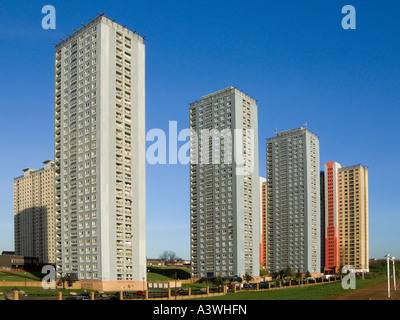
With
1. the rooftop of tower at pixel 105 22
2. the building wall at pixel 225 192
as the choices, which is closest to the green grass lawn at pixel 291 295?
the building wall at pixel 225 192

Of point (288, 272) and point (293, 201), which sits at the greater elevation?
point (293, 201)

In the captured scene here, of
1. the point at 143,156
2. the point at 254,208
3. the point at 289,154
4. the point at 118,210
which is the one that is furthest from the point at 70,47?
the point at 289,154

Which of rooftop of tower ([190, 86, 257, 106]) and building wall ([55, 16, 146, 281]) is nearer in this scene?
building wall ([55, 16, 146, 281])

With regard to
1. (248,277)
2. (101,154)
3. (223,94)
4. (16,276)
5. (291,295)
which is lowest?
(248,277)

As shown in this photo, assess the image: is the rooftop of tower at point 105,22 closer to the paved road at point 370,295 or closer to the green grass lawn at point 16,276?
the green grass lawn at point 16,276

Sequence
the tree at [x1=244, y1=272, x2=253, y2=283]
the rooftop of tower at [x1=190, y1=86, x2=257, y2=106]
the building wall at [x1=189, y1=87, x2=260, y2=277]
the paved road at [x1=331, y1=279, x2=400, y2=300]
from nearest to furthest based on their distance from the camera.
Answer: the paved road at [x1=331, y1=279, x2=400, y2=300]
the tree at [x1=244, y1=272, x2=253, y2=283]
the building wall at [x1=189, y1=87, x2=260, y2=277]
the rooftop of tower at [x1=190, y1=86, x2=257, y2=106]

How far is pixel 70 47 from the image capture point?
11638cm

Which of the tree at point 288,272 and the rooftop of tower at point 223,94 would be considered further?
the tree at point 288,272

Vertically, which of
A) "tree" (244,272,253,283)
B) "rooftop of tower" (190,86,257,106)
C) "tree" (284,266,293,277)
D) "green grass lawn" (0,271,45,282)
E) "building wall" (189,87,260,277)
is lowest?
"tree" (284,266,293,277)

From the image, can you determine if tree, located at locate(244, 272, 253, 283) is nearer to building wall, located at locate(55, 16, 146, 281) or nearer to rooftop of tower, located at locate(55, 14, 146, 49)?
building wall, located at locate(55, 16, 146, 281)

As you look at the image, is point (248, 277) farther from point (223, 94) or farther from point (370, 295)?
point (370, 295)

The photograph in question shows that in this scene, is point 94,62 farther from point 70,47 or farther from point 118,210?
point 118,210

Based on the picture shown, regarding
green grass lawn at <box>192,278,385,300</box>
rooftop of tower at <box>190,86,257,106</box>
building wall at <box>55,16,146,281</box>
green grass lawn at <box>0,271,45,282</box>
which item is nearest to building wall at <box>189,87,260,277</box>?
rooftop of tower at <box>190,86,257,106</box>

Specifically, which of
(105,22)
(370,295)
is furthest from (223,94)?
(370,295)
